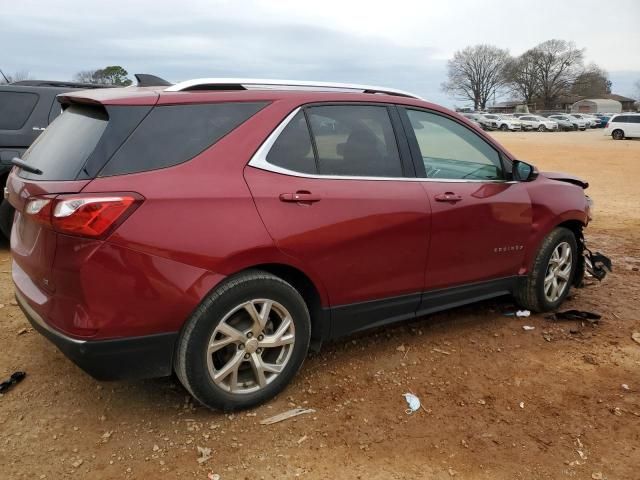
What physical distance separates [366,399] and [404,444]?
0.45 m

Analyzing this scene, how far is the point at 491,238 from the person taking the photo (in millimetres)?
4074

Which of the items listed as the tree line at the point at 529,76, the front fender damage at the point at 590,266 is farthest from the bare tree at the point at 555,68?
the front fender damage at the point at 590,266

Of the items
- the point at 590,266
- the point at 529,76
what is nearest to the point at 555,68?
the point at 529,76

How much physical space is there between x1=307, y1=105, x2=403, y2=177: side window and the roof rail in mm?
179

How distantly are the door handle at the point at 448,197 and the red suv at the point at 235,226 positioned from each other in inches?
0.8

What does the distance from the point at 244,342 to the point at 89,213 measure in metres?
1.02

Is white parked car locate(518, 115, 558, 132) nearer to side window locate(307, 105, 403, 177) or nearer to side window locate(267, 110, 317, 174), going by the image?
side window locate(307, 105, 403, 177)

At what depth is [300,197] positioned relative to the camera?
305 centimetres

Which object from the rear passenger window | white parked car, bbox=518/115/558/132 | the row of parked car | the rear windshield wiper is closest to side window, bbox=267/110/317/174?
the rear passenger window

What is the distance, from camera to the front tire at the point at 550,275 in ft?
14.8

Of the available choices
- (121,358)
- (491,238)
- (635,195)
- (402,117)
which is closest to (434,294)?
(491,238)

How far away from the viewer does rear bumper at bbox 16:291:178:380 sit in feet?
8.61

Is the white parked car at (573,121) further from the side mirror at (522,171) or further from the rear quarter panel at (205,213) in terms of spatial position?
the rear quarter panel at (205,213)

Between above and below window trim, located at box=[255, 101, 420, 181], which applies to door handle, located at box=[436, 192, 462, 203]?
below
